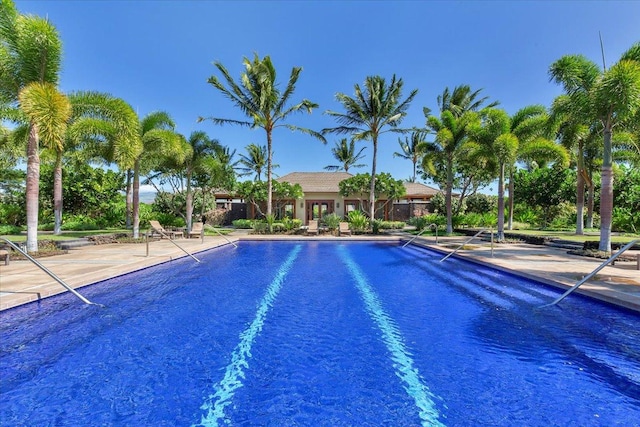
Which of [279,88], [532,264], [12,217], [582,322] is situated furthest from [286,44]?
[12,217]

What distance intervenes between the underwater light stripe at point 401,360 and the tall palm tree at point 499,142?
1133 centimetres

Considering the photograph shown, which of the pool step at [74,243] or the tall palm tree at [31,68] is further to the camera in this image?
the pool step at [74,243]

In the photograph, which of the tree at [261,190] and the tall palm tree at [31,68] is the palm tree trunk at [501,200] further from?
the tall palm tree at [31,68]

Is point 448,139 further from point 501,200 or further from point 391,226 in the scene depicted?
point 391,226

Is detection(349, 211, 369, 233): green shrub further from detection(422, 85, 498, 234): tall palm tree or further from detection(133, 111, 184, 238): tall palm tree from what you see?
detection(133, 111, 184, 238): tall palm tree

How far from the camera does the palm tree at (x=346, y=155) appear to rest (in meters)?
45.8

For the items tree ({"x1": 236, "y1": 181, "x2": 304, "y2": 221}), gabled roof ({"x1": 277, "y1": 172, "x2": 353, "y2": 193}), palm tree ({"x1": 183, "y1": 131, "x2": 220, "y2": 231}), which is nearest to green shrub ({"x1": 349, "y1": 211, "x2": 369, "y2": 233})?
tree ({"x1": 236, "y1": 181, "x2": 304, "y2": 221})

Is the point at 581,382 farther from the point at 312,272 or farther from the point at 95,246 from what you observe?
the point at 95,246

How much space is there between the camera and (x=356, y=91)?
75.8 feet

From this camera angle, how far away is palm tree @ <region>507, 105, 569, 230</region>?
15379 millimetres

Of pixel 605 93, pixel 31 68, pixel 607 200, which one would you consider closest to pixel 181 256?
pixel 31 68

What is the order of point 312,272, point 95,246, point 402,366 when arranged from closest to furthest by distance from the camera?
point 402,366 → point 312,272 → point 95,246

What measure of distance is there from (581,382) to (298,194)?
23207 mm

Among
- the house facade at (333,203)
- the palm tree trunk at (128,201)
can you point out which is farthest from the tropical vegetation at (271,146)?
the house facade at (333,203)
